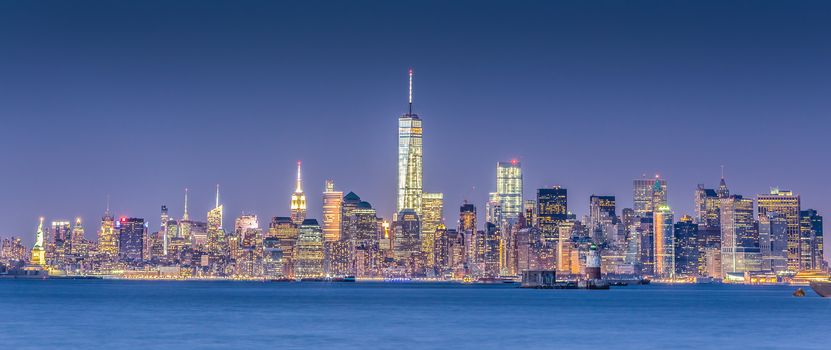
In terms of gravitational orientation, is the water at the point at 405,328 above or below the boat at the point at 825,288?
below

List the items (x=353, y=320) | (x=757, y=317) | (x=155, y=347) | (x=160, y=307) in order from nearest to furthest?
1. (x=155, y=347)
2. (x=353, y=320)
3. (x=757, y=317)
4. (x=160, y=307)

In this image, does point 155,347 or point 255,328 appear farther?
point 255,328

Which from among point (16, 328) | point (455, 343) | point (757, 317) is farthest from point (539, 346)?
point (757, 317)

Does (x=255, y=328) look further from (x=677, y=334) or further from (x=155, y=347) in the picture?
(x=677, y=334)

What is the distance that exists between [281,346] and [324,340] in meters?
7.13

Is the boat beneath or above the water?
above

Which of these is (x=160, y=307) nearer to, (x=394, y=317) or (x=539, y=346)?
(x=394, y=317)

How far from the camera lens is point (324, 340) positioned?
95125mm

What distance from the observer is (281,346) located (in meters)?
88.4

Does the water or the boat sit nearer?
the water

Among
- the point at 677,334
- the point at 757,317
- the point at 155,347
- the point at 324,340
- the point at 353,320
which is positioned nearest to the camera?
the point at 155,347

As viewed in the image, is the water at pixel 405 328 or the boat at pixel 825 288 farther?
the boat at pixel 825 288

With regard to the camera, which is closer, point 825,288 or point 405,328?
point 405,328

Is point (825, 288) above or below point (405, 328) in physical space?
above
